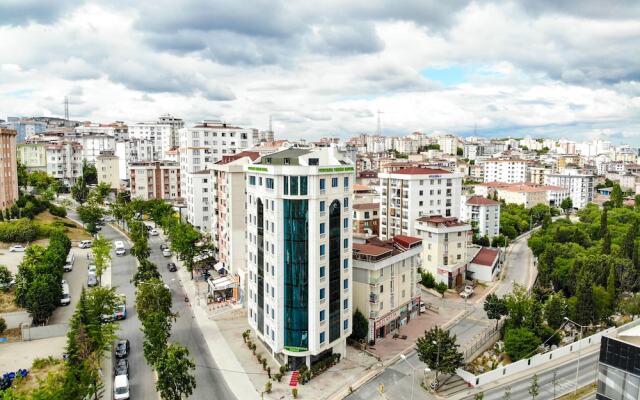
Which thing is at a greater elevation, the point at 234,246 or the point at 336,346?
the point at 234,246

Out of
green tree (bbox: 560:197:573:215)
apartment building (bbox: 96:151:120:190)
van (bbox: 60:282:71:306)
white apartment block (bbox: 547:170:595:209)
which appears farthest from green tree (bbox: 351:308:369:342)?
white apartment block (bbox: 547:170:595:209)

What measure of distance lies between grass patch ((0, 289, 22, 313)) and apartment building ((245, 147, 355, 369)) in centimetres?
2888

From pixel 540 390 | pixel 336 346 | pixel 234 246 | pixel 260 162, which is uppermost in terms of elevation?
pixel 260 162

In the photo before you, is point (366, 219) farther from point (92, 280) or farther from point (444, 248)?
point (92, 280)

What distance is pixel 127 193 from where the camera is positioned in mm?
126125

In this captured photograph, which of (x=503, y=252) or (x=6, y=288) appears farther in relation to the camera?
(x=503, y=252)

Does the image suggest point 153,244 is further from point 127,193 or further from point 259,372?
point 259,372

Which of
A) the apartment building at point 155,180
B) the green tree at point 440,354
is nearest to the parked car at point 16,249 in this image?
the apartment building at point 155,180

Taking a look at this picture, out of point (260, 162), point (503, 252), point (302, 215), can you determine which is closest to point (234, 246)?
point (260, 162)

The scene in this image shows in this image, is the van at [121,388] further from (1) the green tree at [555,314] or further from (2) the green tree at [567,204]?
(2) the green tree at [567,204]

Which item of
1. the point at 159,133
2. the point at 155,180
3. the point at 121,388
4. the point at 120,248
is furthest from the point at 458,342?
the point at 159,133

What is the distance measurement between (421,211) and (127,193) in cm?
8135

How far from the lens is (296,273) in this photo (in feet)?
133

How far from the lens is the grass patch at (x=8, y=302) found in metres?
51.6
